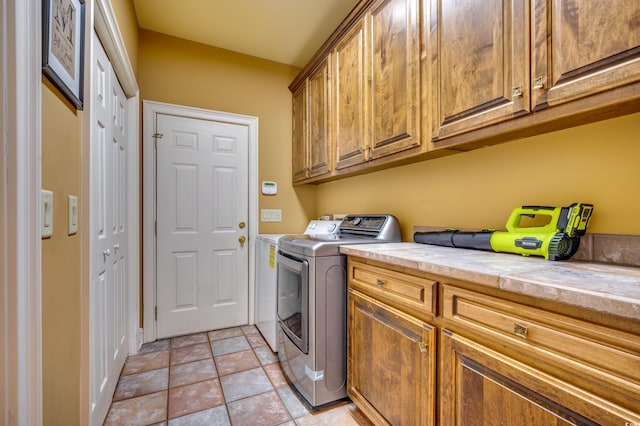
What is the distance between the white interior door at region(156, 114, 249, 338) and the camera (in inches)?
97.7

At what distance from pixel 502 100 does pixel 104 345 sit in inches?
84.3

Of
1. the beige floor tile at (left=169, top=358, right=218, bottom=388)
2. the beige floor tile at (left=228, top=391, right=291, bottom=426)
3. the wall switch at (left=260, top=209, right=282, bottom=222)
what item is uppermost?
the wall switch at (left=260, top=209, right=282, bottom=222)

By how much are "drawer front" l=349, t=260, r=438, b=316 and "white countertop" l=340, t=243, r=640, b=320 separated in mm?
67

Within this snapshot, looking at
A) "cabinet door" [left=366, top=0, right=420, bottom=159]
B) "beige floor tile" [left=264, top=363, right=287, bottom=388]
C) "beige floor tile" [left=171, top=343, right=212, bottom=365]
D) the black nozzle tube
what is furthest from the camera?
"beige floor tile" [left=171, top=343, right=212, bottom=365]

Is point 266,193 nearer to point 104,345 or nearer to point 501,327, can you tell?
point 104,345

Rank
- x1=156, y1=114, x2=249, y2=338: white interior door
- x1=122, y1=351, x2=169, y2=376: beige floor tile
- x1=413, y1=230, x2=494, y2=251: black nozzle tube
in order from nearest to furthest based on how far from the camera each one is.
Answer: x1=413, y1=230, x2=494, y2=251: black nozzle tube
x1=122, y1=351, x2=169, y2=376: beige floor tile
x1=156, y1=114, x2=249, y2=338: white interior door

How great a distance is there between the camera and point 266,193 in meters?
2.86

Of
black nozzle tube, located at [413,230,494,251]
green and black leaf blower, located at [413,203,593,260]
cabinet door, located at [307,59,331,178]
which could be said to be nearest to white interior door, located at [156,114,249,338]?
cabinet door, located at [307,59,331,178]

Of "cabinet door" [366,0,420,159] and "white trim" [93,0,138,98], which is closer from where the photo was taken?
"white trim" [93,0,138,98]

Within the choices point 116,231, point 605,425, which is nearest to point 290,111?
point 116,231

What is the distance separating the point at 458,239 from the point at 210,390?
167 cm

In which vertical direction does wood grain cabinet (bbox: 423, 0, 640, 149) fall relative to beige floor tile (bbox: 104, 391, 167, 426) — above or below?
above

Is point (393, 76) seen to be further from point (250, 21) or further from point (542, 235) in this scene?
point (250, 21)

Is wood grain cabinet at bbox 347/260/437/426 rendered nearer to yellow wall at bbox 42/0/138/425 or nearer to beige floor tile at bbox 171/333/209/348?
yellow wall at bbox 42/0/138/425
